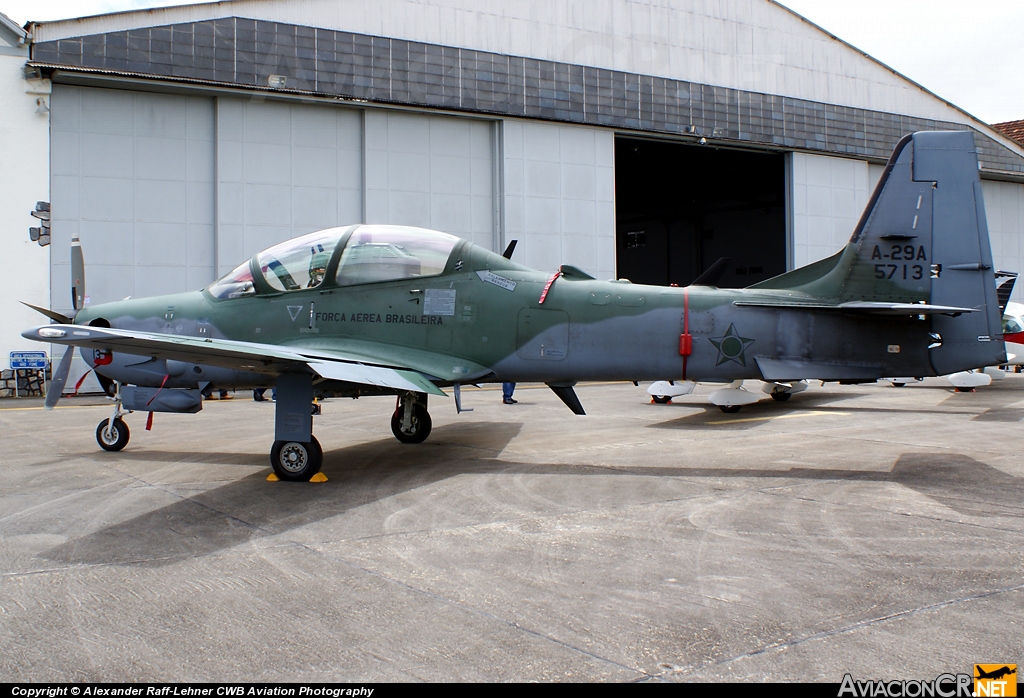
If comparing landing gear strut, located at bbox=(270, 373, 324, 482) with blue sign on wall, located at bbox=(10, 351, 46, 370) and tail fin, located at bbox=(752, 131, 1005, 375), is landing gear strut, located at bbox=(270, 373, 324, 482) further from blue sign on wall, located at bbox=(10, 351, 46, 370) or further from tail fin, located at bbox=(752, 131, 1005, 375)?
blue sign on wall, located at bbox=(10, 351, 46, 370)

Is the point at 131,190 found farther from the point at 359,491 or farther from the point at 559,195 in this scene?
the point at 359,491

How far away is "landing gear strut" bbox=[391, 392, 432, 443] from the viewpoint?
979 centimetres

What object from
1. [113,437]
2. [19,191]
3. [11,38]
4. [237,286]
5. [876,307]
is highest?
[11,38]

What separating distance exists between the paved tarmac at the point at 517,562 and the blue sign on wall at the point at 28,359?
39.9ft

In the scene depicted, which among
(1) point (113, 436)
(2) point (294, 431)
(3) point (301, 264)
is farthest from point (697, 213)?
(2) point (294, 431)

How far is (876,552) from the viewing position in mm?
4820

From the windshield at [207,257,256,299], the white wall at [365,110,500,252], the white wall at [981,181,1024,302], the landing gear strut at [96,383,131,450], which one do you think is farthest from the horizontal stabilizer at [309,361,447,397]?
the white wall at [981,181,1024,302]

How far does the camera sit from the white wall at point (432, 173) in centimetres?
2319

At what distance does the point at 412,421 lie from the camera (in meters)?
9.84

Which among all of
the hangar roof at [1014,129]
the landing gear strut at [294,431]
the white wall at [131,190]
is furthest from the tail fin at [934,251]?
the hangar roof at [1014,129]

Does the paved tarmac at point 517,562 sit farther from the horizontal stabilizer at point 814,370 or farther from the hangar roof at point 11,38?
the hangar roof at point 11,38

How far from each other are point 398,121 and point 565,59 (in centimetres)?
623

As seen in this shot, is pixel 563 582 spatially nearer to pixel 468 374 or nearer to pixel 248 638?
pixel 248 638

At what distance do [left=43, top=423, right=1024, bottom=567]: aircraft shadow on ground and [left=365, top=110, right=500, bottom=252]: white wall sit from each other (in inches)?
591
